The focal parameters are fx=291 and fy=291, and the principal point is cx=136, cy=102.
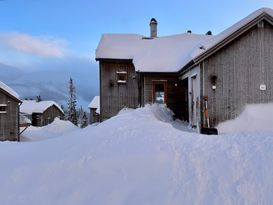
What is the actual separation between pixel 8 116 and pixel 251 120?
19.7 metres

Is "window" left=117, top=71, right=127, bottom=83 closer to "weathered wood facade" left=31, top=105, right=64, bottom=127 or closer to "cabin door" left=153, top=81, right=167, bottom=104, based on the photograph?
"cabin door" left=153, top=81, right=167, bottom=104

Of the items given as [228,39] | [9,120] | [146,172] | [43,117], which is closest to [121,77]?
[228,39]

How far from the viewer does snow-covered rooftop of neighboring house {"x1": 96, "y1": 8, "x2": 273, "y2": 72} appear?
18484mm

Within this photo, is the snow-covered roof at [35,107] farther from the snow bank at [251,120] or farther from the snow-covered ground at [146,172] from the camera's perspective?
the snow-covered ground at [146,172]

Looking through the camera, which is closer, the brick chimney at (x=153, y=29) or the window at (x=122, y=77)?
the window at (x=122, y=77)

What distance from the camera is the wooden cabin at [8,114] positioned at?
79.0ft

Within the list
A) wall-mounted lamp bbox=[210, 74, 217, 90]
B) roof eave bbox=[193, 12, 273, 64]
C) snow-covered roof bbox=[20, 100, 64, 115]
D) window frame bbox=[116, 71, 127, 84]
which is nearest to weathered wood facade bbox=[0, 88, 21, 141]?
window frame bbox=[116, 71, 127, 84]

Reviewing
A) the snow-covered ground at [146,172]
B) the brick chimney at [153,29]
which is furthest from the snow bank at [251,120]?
the brick chimney at [153,29]

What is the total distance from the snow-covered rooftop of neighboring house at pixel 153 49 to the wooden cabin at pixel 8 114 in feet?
28.5

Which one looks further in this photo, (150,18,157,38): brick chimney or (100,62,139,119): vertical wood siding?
(150,18,157,38): brick chimney

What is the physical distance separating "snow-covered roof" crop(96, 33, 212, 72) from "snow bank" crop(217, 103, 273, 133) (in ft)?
17.2

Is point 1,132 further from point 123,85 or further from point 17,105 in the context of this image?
point 123,85

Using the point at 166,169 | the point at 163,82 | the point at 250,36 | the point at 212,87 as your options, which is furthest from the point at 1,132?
the point at 166,169

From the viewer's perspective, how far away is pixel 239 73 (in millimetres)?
13609
